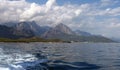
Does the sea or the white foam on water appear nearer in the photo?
the white foam on water

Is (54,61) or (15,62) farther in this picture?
(54,61)

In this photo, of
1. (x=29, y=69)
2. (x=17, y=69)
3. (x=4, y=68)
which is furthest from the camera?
(x=29, y=69)

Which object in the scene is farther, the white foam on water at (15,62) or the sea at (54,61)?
the sea at (54,61)

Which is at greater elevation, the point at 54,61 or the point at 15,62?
the point at 15,62

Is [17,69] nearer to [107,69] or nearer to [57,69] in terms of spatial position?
[57,69]

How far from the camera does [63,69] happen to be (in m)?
31.9

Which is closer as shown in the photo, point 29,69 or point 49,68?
point 29,69

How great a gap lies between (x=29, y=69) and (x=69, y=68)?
7.63 metres

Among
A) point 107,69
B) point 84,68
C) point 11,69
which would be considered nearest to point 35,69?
point 11,69

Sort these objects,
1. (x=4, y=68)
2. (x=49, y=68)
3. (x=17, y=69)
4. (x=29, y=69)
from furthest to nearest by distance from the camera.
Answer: (x=49, y=68)
(x=29, y=69)
(x=17, y=69)
(x=4, y=68)

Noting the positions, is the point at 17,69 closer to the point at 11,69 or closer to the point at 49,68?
the point at 11,69

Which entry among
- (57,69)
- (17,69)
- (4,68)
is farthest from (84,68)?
(4,68)

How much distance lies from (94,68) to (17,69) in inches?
509

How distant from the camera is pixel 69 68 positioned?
108 ft
